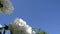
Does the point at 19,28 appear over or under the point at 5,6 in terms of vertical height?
under

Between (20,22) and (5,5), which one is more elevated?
(5,5)

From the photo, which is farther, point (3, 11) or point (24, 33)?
point (3, 11)

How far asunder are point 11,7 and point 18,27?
166 millimetres

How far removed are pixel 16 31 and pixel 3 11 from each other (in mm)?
173

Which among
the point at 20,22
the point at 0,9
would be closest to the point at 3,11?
the point at 0,9

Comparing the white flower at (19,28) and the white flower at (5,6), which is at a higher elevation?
the white flower at (5,6)

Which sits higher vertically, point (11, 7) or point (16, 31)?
point (11, 7)

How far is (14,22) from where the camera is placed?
1.20m

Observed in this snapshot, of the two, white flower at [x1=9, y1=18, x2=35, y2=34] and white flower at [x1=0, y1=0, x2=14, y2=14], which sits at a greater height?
white flower at [x1=0, y1=0, x2=14, y2=14]

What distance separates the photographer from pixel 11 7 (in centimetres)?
128

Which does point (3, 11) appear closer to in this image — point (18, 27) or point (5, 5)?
point (5, 5)

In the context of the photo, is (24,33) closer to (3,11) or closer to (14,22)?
(14,22)

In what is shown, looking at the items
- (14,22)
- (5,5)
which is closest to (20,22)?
(14,22)

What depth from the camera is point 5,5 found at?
1.23m
